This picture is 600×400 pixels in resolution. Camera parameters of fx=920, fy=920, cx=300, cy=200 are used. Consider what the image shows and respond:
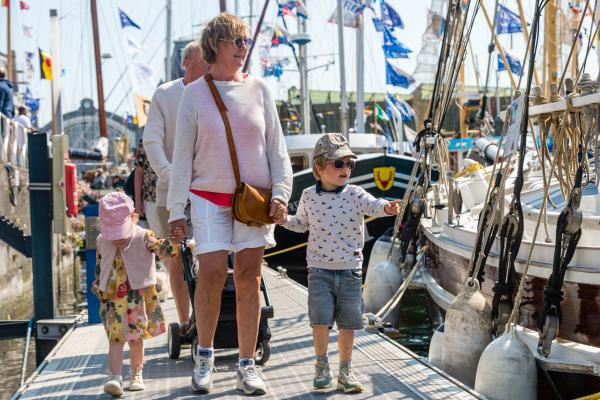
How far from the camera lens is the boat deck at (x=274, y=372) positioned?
193 inches

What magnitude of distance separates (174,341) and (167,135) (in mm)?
1289

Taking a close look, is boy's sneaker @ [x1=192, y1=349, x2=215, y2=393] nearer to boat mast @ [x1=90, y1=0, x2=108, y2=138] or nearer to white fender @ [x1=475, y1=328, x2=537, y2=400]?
white fender @ [x1=475, y1=328, x2=537, y2=400]

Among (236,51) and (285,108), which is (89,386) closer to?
(236,51)

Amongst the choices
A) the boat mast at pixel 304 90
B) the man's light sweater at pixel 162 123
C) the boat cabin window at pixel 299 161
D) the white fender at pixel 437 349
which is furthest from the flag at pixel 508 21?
the man's light sweater at pixel 162 123

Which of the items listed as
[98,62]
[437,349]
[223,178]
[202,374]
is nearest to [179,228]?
[223,178]

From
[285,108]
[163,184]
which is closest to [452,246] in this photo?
[163,184]

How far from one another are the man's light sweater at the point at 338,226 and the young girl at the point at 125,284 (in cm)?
82

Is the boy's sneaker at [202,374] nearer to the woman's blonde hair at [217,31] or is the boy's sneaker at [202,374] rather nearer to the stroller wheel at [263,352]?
the stroller wheel at [263,352]

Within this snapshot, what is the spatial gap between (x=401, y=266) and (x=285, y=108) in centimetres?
2467

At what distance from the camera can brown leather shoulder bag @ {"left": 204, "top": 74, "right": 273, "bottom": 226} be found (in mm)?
4559

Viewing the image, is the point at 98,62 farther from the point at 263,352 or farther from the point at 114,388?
the point at 114,388

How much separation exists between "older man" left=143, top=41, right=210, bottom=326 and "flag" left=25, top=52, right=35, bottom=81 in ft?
152

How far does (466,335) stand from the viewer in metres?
6.00

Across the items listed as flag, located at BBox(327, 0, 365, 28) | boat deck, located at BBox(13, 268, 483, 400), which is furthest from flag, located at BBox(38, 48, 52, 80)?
boat deck, located at BBox(13, 268, 483, 400)
